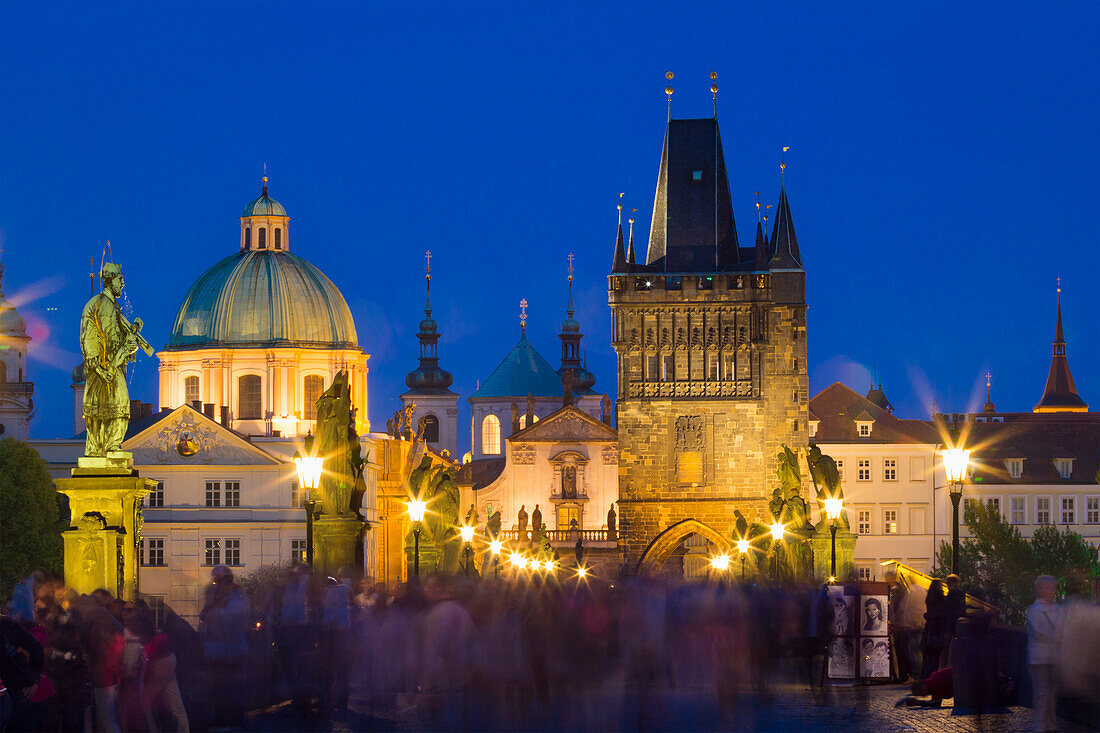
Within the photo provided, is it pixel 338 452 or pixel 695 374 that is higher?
pixel 695 374

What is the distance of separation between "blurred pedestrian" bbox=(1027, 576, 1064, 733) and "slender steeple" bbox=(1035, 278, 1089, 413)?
121313 millimetres

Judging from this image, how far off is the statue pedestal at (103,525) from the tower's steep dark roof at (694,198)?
63871mm

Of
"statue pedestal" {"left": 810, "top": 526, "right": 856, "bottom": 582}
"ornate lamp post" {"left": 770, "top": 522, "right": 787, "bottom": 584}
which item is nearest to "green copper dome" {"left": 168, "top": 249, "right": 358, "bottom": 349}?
"ornate lamp post" {"left": 770, "top": 522, "right": 787, "bottom": 584}

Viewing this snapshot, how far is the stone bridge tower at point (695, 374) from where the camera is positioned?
257 ft

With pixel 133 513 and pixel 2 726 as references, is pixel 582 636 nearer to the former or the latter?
pixel 133 513

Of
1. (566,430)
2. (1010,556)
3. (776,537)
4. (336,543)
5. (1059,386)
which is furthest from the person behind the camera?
(1059,386)

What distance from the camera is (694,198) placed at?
3265 inches

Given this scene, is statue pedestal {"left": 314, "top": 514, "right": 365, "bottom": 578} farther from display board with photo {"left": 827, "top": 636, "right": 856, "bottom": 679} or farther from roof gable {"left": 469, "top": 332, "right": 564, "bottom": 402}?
roof gable {"left": 469, "top": 332, "right": 564, "bottom": 402}

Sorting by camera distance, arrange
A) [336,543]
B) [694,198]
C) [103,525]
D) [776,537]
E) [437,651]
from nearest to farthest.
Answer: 1. [103,525]
2. [437,651]
3. [336,543]
4. [776,537]
5. [694,198]

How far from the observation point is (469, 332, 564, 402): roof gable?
13762cm

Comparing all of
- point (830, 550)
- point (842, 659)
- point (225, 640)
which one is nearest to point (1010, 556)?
point (830, 550)

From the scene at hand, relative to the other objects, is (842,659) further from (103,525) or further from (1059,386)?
(1059,386)

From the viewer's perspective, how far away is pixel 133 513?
1914 centimetres

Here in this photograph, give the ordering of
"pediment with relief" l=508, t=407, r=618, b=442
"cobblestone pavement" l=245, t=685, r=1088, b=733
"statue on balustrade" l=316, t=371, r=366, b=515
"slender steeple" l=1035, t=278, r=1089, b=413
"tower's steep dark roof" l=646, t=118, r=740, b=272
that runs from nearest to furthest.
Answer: "cobblestone pavement" l=245, t=685, r=1088, b=733, "statue on balustrade" l=316, t=371, r=366, b=515, "tower's steep dark roof" l=646, t=118, r=740, b=272, "pediment with relief" l=508, t=407, r=618, b=442, "slender steeple" l=1035, t=278, r=1089, b=413
